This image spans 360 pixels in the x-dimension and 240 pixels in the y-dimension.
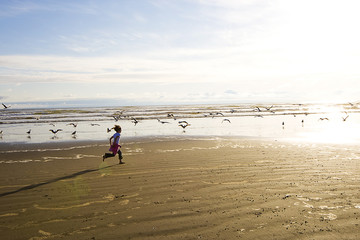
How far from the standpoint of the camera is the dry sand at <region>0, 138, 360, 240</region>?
4.73 m

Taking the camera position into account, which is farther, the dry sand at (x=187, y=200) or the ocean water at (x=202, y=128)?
the ocean water at (x=202, y=128)

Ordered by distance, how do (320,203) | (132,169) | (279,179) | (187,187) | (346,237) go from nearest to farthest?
(346,237)
(320,203)
(187,187)
(279,179)
(132,169)

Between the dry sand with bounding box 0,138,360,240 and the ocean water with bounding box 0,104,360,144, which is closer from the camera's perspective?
the dry sand with bounding box 0,138,360,240

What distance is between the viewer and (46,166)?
36.2 ft

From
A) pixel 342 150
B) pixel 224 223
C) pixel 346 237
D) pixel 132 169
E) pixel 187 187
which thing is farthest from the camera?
pixel 342 150

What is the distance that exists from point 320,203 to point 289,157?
5617mm

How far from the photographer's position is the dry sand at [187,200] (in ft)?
15.5

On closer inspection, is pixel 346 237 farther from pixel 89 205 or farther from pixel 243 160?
pixel 243 160

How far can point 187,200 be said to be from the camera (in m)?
6.24

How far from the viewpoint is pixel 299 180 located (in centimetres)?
763

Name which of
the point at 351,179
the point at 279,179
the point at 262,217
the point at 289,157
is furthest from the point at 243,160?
the point at 262,217

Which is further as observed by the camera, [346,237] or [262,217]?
[262,217]

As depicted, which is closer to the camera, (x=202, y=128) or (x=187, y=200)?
(x=187, y=200)

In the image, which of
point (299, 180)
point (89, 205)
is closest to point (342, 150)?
point (299, 180)
